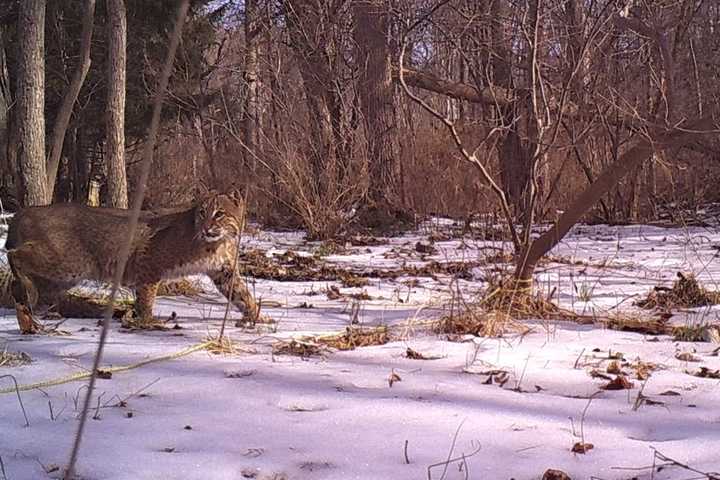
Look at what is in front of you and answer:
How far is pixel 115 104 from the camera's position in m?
7.42

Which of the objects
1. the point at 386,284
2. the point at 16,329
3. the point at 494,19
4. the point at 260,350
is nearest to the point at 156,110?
the point at 260,350

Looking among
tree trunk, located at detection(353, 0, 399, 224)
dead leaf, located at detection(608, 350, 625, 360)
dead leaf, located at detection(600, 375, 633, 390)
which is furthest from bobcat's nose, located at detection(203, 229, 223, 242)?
tree trunk, located at detection(353, 0, 399, 224)

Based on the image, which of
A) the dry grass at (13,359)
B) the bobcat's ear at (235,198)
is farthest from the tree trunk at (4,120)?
the dry grass at (13,359)

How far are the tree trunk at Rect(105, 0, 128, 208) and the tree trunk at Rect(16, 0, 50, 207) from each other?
90cm

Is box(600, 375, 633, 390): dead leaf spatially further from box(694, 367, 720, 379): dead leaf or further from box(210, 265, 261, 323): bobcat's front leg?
box(210, 265, 261, 323): bobcat's front leg

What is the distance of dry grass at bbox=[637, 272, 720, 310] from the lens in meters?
5.27

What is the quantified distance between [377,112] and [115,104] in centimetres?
535

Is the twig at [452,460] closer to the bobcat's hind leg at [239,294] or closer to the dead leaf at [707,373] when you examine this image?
the dead leaf at [707,373]

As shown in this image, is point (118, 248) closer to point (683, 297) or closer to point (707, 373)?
point (707, 373)

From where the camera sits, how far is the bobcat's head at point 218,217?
16.2 ft

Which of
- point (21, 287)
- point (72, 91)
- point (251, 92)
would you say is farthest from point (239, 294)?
point (251, 92)

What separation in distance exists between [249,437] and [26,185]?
460 centimetres

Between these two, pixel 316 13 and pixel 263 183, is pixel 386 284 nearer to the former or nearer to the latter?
pixel 263 183

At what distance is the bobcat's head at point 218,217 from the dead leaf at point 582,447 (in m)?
2.88
